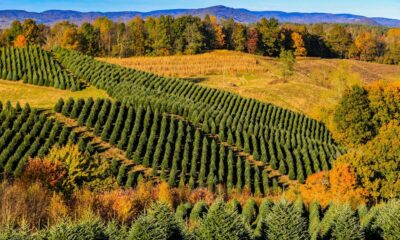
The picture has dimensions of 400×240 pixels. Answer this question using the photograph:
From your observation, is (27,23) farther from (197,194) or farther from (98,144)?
(197,194)

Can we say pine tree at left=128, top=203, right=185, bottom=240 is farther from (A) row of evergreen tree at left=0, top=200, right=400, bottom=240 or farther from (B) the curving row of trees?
(B) the curving row of trees

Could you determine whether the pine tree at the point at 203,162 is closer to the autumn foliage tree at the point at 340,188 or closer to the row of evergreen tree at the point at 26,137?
the autumn foliage tree at the point at 340,188

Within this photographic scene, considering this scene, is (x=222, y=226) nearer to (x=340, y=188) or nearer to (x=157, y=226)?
(x=157, y=226)

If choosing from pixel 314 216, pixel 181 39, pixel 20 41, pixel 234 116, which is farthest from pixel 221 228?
pixel 181 39

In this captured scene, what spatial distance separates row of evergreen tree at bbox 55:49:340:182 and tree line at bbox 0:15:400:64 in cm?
3441

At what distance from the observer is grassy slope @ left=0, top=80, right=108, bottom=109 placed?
1680 inches

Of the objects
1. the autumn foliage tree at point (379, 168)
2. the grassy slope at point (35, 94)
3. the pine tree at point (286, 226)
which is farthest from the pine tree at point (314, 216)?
the grassy slope at point (35, 94)

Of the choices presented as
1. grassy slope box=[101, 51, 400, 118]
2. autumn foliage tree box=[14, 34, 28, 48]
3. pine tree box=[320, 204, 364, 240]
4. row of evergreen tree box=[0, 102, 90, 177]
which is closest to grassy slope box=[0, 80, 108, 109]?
row of evergreen tree box=[0, 102, 90, 177]

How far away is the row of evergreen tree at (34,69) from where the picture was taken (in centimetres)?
4956

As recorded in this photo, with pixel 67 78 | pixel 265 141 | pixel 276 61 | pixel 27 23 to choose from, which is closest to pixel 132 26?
pixel 27 23

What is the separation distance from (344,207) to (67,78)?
41564mm

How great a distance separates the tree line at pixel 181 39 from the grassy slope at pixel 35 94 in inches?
1775

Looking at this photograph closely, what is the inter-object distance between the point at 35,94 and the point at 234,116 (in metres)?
23.3

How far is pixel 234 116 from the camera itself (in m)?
52.1
